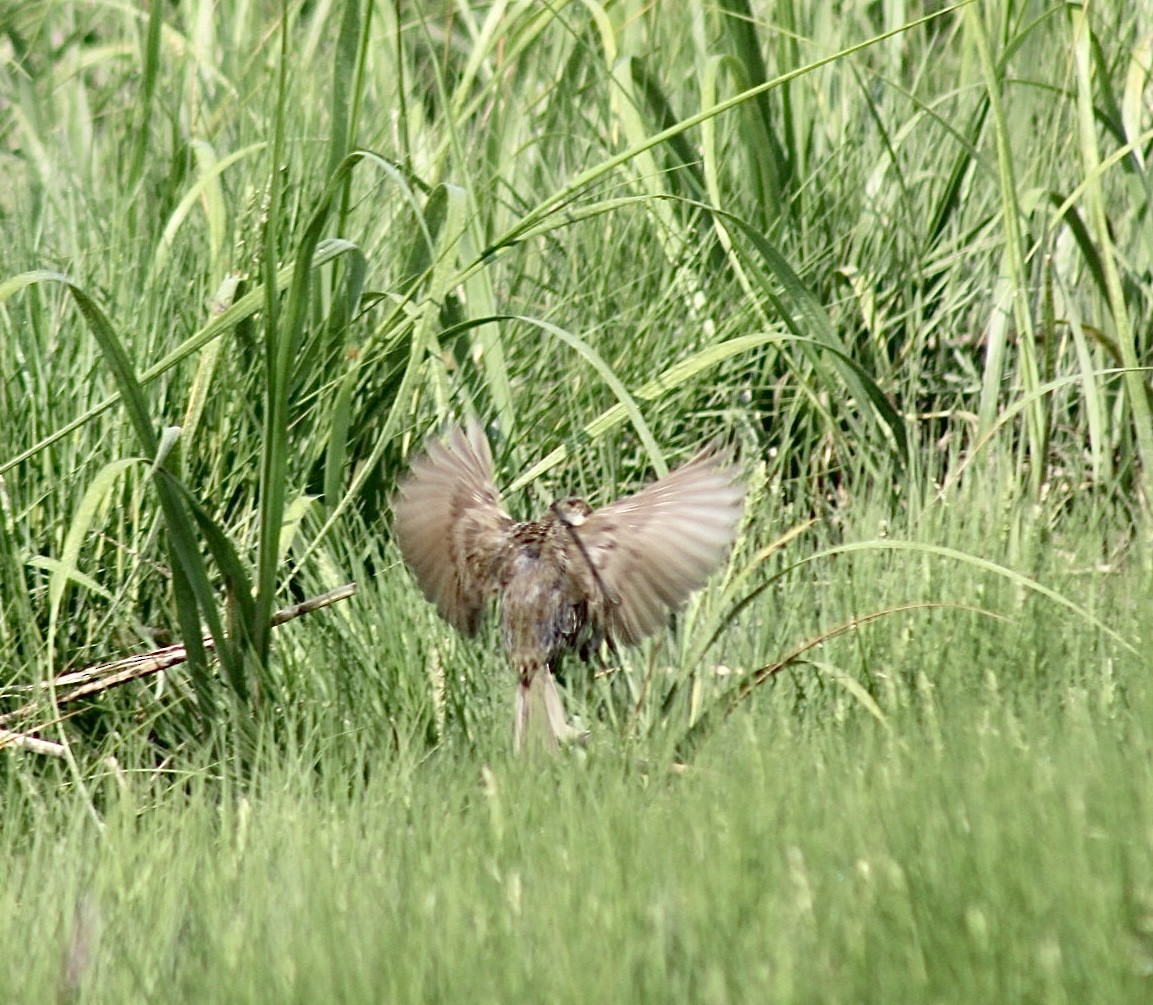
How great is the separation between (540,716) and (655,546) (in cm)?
27

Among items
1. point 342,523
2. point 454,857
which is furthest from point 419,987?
point 342,523

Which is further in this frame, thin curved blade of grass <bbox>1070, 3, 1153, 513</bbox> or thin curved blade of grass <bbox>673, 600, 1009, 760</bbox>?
thin curved blade of grass <bbox>1070, 3, 1153, 513</bbox>

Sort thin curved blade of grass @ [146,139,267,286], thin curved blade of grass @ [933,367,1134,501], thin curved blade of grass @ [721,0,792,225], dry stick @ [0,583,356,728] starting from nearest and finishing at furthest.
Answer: dry stick @ [0,583,356,728]
thin curved blade of grass @ [933,367,1134,501]
thin curved blade of grass @ [146,139,267,286]
thin curved blade of grass @ [721,0,792,225]

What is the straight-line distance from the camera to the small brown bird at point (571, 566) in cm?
226

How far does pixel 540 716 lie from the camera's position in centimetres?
224

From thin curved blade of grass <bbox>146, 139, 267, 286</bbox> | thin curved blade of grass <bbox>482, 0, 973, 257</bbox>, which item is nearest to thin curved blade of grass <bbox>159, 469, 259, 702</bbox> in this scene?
thin curved blade of grass <bbox>482, 0, 973, 257</bbox>

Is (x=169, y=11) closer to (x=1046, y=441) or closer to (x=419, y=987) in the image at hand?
(x=1046, y=441)

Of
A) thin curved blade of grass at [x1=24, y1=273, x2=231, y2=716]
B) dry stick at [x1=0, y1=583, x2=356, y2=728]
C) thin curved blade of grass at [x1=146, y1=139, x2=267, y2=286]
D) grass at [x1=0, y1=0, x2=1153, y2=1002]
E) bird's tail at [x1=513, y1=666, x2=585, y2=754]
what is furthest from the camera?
thin curved blade of grass at [x1=146, y1=139, x2=267, y2=286]

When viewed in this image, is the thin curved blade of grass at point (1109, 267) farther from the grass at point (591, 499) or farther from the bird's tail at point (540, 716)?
the bird's tail at point (540, 716)

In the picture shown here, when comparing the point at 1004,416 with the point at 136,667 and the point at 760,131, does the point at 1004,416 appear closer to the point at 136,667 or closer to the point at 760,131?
the point at 760,131

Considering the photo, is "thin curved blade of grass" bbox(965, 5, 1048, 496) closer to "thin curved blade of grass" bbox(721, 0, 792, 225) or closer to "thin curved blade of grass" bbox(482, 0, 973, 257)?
"thin curved blade of grass" bbox(482, 0, 973, 257)

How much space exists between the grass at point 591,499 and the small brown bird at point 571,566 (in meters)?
0.10

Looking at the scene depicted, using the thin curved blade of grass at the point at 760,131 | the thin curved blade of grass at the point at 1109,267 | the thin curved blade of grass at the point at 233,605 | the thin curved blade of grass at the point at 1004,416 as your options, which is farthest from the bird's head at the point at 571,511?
the thin curved blade of grass at the point at 760,131

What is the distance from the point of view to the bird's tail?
7.15 ft
